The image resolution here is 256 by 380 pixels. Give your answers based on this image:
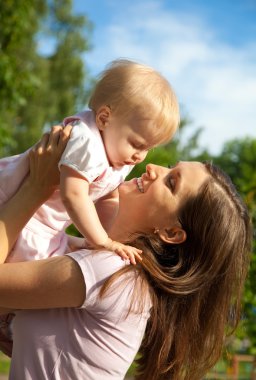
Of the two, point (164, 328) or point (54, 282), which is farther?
point (164, 328)

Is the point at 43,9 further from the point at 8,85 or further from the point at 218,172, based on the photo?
the point at 218,172

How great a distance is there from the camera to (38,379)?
7.81ft

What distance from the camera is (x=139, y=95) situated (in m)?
2.65

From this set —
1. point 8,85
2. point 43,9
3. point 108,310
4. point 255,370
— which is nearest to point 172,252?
point 108,310

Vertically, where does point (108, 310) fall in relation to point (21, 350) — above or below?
above

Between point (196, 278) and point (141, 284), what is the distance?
0.96 ft

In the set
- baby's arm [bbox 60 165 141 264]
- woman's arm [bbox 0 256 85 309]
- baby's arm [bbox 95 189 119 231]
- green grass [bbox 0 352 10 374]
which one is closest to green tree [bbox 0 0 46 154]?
green grass [bbox 0 352 10 374]

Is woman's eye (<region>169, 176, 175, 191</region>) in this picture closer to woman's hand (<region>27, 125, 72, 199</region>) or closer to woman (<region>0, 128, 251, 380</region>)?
woman (<region>0, 128, 251, 380</region>)

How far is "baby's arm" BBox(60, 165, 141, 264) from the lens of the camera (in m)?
2.48

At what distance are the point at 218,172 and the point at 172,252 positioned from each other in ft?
1.34

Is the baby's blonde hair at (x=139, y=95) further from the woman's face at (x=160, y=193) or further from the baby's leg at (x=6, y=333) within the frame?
the baby's leg at (x=6, y=333)

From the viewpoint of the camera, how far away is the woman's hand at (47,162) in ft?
8.33

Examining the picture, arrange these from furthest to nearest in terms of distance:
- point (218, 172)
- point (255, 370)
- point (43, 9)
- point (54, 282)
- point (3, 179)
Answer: point (43, 9), point (255, 370), point (218, 172), point (3, 179), point (54, 282)

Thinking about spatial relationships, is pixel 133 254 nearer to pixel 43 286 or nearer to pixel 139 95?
pixel 43 286
